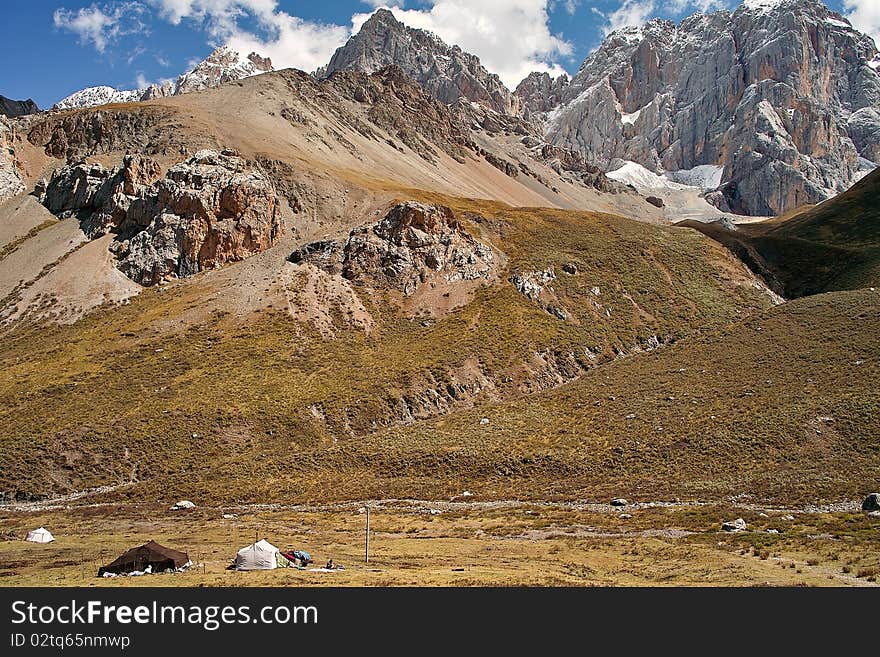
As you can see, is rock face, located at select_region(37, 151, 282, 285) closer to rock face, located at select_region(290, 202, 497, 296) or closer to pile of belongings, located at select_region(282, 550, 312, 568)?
rock face, located at select_region(290, 202, 497, 296)

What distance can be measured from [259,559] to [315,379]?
1521 inches

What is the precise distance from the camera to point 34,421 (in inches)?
2130

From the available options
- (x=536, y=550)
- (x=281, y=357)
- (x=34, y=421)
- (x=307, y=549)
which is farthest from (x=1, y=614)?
(x=281, y=357)

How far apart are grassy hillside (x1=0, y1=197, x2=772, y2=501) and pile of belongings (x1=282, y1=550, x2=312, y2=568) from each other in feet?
64.5

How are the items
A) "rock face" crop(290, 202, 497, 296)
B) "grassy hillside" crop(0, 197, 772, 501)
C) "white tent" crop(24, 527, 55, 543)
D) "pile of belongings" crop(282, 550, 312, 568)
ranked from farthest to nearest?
"rock face" crop(290, 202, 497, 296), "grassy hillside" crop(0, 197, 772, 501), "white tent" crop(24, 527, 55, 543), "pile of belongings" crop(282, 550, 312, 568)

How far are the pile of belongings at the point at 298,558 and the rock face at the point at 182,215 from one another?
213ft

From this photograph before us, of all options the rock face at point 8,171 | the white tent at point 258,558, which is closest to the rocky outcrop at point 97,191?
the rock face at point 8,171

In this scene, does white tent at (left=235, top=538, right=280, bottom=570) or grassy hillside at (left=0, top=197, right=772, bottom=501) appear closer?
white tent at (left=235, top=538, right=280, bottom=570)

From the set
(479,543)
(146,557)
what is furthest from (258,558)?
(479,543)

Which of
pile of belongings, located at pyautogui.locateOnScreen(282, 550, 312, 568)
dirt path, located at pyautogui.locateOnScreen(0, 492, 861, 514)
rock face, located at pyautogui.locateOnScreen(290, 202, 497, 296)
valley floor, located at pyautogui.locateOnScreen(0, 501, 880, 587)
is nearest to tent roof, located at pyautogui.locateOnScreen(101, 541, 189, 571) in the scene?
valley floor, located at pyautogui.locateOnScreen(0, 501, 880, 587)

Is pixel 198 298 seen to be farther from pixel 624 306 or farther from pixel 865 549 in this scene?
pixel 865 549

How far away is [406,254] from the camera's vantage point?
85.8 m

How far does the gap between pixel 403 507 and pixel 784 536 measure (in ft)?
77.1

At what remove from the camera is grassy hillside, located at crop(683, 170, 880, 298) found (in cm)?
9462
